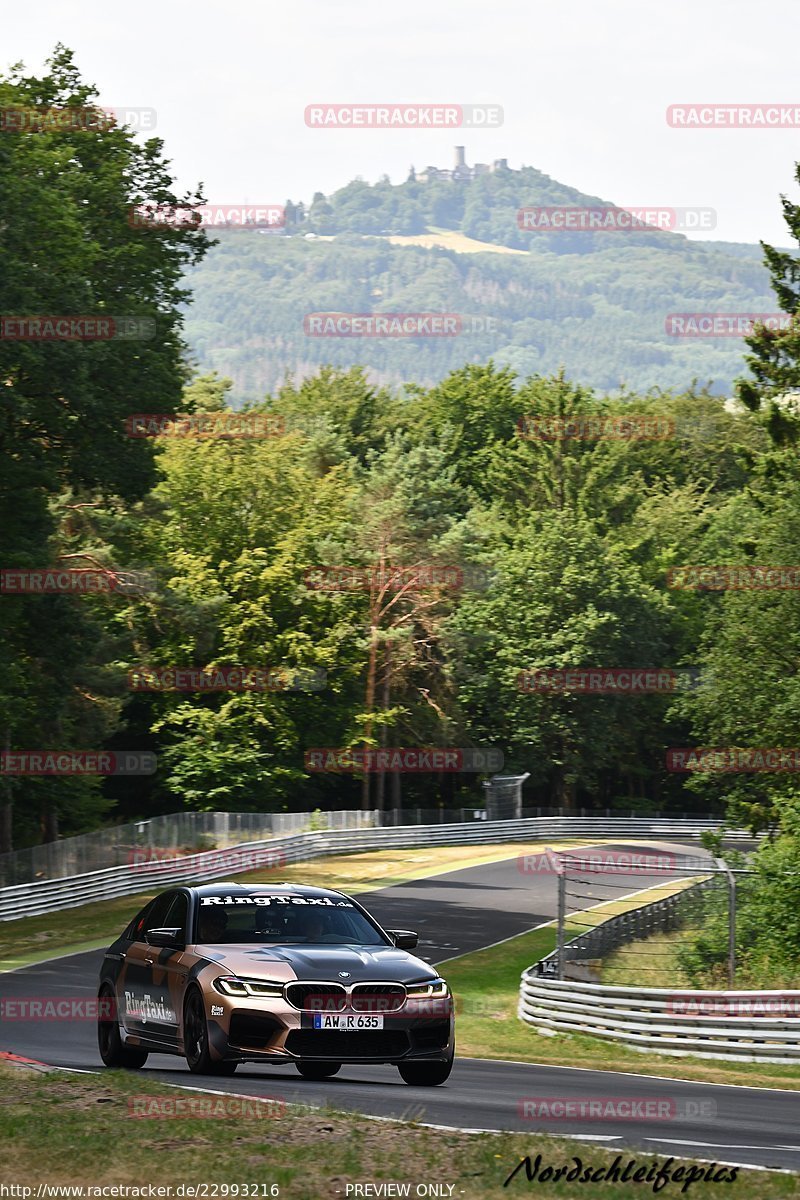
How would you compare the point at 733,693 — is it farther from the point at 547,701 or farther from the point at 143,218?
the point at 547,701

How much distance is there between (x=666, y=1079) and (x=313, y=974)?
681 centimetres

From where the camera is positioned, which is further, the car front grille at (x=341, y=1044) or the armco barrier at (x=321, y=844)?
the armco barrier at (x=321, y=844)

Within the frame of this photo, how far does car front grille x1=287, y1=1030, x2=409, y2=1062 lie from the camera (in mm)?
12742

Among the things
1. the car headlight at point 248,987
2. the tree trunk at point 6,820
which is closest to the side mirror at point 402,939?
the car headlight at point 248,987

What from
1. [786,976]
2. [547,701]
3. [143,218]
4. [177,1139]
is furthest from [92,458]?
[547,701]

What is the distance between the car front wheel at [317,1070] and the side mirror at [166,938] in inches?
53.9

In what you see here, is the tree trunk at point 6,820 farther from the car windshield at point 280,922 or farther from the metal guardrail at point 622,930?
the car windshield at point 280,922

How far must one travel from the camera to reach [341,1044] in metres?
12.8

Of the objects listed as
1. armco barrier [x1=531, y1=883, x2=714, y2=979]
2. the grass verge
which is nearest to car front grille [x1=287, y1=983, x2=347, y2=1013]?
the grass verge

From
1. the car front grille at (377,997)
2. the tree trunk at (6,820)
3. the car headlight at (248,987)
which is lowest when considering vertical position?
the tree trunk at (6,820)

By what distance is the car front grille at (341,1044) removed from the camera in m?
12.7

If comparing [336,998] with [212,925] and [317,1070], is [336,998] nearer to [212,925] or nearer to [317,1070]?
[212,925]

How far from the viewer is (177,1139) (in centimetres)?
1035

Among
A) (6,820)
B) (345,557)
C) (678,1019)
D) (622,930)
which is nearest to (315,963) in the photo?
(678,1019)
